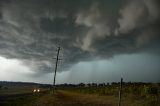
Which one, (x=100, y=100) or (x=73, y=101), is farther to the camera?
(x=100, y=100)

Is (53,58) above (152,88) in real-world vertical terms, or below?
above

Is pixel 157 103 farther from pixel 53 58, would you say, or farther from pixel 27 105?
pixel 53 58

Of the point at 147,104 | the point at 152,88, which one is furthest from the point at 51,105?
the point at 152,88

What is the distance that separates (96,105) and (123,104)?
4.82 meters

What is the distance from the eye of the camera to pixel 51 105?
4153 cm

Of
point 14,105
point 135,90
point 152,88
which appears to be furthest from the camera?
point 135,90

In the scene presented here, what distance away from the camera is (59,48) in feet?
217

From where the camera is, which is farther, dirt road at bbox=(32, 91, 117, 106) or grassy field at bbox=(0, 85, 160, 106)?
dirt road at bbox=(32, 91, 117, 106)

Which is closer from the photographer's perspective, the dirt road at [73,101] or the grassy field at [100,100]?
the grassy field at [100,100]

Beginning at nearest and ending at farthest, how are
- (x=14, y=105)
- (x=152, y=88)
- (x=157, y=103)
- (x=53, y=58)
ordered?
(x=157, y=103) < (x=14, y=105) < (x=152, y=88) < (x=53, y=58)

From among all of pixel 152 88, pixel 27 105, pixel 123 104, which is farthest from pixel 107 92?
pixel 27 105

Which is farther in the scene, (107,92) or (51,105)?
(107,92)

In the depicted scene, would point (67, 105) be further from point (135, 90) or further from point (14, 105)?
point (135, 90)

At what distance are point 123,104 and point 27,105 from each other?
17332mm
